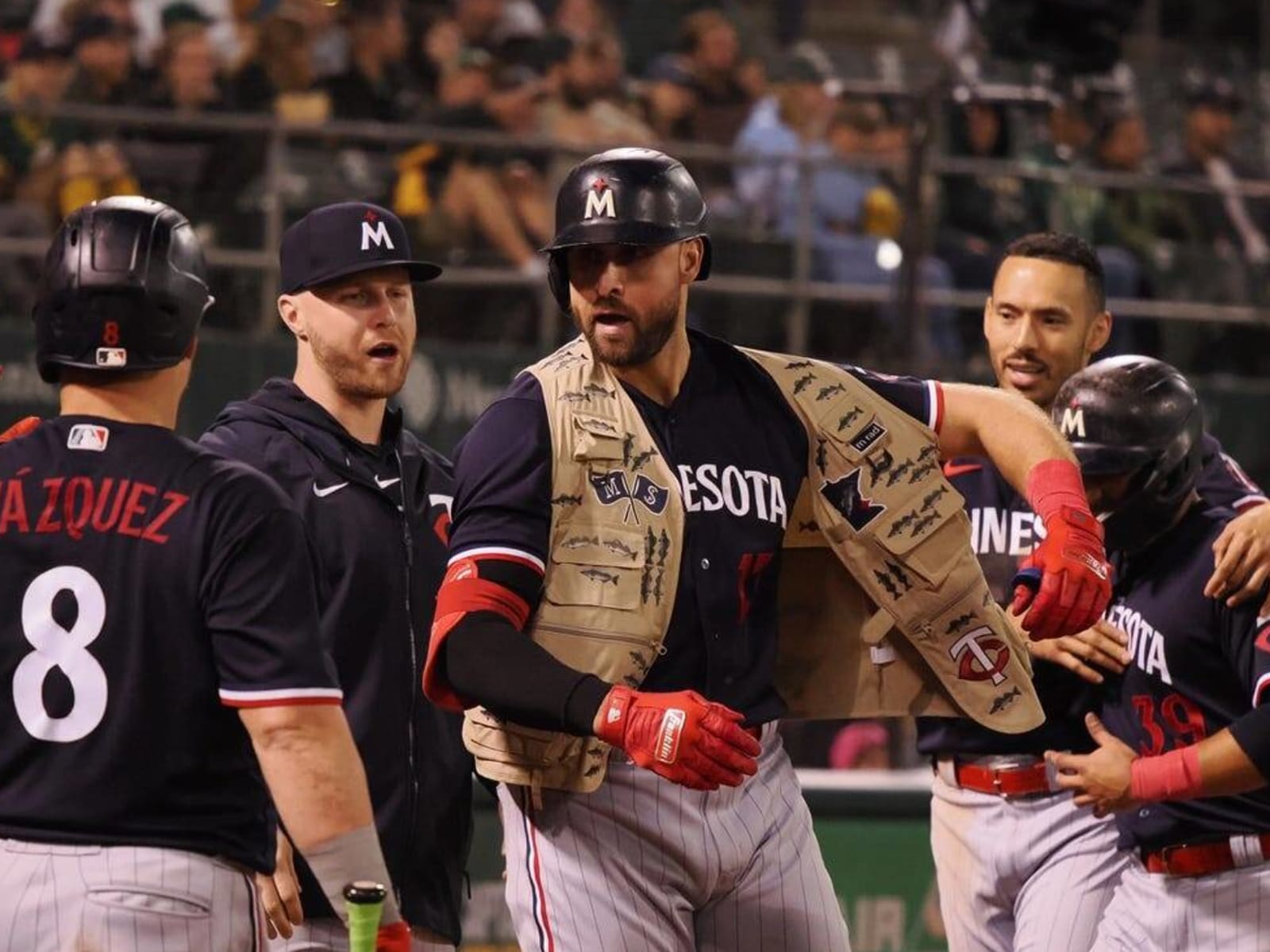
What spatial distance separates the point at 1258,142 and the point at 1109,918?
10.6 meters

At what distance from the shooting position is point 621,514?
4172 millimetres

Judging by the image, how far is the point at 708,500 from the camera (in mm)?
4301

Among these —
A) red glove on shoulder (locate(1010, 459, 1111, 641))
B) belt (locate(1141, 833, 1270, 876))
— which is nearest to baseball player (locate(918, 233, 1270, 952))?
belt (locate(1141, 833, 1270, 876))

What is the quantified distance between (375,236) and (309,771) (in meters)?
2.03

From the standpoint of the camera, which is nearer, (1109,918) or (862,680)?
(862,680)

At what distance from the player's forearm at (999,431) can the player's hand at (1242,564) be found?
1.84ft

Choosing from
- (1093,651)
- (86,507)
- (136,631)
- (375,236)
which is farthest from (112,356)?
(1093,651)

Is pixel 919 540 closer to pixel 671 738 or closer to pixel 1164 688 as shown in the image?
pixel 671 738

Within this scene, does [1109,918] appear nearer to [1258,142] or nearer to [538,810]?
[538,810]

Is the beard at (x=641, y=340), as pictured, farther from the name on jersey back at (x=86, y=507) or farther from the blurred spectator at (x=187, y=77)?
the blurred spectator at (x=187, y=77)

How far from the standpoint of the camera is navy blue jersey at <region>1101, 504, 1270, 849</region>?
506 cm

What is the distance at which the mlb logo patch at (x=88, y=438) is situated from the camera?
3543 millimetres

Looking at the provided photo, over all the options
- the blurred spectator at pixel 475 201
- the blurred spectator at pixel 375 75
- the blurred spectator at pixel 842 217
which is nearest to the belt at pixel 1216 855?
the blurred spectator at pixel 842 217

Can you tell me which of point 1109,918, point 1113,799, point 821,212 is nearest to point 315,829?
point 1113,799
